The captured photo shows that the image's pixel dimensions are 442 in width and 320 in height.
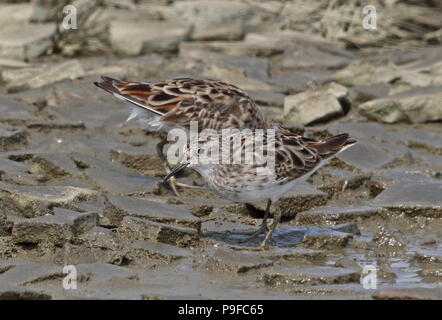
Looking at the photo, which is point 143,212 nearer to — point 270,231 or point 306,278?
point 270,231

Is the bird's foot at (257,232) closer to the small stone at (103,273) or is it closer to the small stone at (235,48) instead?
the small stone at (103,273)

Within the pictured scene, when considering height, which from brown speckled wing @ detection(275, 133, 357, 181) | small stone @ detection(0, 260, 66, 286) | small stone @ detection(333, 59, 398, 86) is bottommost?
small stone @ detection(0, 260, 66, 286)

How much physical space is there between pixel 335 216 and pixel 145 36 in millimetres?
6531

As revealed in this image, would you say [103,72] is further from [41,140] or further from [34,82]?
[41,140]

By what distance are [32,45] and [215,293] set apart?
7.93 metres

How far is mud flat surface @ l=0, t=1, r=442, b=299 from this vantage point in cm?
703

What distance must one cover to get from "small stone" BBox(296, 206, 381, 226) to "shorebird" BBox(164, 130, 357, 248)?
1.61 ft

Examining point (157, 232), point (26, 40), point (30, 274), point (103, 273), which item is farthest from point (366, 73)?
point (30, 274)

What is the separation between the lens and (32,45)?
13.7 m

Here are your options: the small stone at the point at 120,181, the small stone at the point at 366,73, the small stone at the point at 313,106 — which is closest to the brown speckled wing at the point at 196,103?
the small stone at the point at 120,181

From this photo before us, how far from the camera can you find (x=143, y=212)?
8023mm

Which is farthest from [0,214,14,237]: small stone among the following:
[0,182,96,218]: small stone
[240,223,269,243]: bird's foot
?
[240,223,269,243]: bird's foot

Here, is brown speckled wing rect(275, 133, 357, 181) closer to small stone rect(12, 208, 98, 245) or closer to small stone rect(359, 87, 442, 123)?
small stone rect(12, 208, 98, 245)
